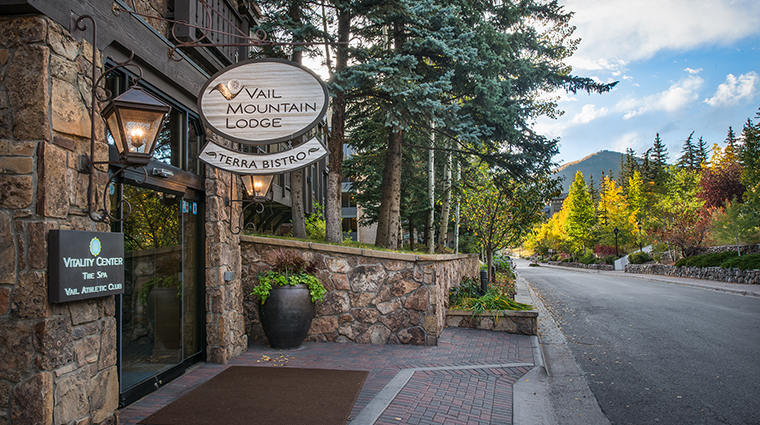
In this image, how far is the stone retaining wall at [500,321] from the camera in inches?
321

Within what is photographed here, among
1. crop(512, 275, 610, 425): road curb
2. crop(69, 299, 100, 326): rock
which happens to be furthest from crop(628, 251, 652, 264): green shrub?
crop(69, 299, 100, 326): rock

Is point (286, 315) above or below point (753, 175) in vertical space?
below

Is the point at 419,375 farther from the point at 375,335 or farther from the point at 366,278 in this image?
the point at 366,278

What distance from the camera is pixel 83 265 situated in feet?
11.3

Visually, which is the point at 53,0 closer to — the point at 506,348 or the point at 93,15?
the point at 93,15

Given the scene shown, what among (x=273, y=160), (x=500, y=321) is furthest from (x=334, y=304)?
(x=273, y=160)

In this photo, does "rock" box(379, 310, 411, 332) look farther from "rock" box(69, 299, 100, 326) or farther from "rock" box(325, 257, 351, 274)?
"rock" box(69, 299, 100, 326)

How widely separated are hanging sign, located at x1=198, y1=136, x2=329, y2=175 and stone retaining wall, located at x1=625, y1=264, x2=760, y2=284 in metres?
21.4

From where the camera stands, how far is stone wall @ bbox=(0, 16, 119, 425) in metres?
3.17

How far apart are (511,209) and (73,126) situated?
1163 cm

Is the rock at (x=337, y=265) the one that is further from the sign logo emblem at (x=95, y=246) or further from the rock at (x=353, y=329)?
the sign logo emblem at (x=95, y=246)

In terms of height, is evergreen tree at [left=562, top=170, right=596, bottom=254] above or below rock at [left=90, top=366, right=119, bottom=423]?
above

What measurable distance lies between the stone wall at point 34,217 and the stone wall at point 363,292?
12.1 ft

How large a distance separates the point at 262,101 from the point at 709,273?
2530 centimetres
